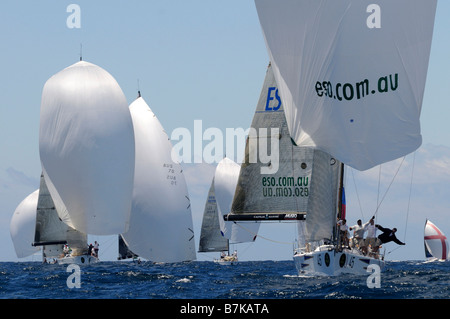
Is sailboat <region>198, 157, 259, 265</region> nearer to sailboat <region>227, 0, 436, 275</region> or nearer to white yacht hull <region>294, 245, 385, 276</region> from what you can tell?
white yacht hull <region>294, 245, 385, 276</region>

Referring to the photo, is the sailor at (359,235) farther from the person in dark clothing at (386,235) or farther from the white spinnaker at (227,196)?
the white spinnaker at (227,196)

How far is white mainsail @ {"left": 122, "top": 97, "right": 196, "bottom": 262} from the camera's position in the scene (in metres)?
36.6

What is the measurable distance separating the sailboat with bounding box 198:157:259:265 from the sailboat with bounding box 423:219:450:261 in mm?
18714

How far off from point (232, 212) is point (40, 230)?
94.0 ft

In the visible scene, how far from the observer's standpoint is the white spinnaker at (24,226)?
7756 cm

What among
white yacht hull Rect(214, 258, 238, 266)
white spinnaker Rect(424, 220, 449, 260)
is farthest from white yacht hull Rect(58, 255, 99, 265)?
white spinnaker Rect(424, 220, 449, 260)

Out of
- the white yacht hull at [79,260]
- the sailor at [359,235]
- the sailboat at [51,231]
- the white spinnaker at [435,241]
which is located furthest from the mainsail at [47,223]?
the white spinnaker at [435,241]

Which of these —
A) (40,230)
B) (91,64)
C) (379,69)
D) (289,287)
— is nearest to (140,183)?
(91,64)

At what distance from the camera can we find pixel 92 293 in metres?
25.1

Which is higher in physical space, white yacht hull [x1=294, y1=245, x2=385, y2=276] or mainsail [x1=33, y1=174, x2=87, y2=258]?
mainsail [x1=33, y1=174, x2=87, y2=258]

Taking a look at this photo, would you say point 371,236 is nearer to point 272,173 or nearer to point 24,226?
point 272,173

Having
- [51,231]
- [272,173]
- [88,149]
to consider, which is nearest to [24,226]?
[51,231]

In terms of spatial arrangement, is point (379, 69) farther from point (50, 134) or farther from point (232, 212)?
point (50, 134)

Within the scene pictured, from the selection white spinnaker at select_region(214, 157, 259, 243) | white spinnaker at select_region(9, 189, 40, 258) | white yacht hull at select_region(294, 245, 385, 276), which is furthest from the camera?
white spinnaker at select_region(9, 189, 40, 258)
